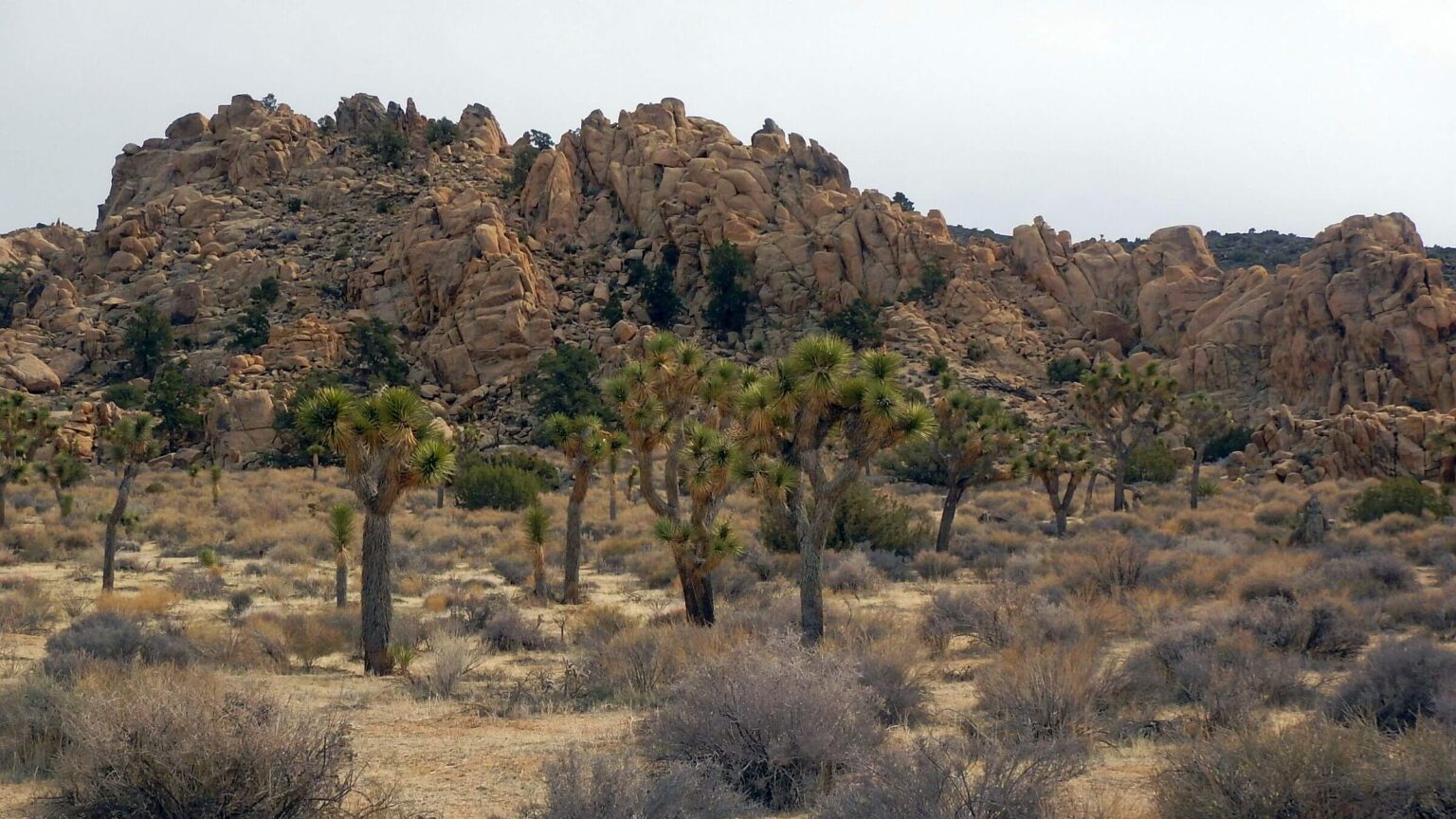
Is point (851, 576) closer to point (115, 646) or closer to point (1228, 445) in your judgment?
point (115, 646)

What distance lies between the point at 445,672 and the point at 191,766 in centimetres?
544

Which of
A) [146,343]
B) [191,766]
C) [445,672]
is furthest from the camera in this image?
[146,343]

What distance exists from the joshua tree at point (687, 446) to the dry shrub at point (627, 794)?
349 inches

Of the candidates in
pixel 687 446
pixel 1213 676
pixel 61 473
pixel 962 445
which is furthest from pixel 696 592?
pixel 61 473

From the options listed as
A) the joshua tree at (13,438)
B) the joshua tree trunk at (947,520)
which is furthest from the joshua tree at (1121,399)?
the joshua tree at (13,438)

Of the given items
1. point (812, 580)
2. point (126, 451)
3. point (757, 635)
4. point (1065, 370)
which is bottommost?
point (757, 635)

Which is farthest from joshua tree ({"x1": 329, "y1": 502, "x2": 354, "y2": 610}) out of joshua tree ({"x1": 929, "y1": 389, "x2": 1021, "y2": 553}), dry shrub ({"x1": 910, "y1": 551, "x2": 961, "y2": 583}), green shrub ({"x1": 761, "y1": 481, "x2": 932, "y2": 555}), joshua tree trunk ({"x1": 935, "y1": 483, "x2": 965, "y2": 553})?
joshua tree ({"x1": 929, "y1": 389, "x2": 1021, "y2": 553})

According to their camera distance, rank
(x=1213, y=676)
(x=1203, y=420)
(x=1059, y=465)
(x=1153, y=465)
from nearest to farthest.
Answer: (x=1213, y=676)
(x=1059, y=465)
(x=1203, y=420)
(x=1153, y=465)

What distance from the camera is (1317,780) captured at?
18.8ft

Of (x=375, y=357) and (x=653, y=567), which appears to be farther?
(x=375, y=357)

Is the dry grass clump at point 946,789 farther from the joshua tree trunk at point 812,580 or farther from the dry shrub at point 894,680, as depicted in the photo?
the joshua tree trunk at point 812,580

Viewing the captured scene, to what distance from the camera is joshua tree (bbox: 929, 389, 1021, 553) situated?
26562 millimetres

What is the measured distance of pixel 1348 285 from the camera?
51.6 metres

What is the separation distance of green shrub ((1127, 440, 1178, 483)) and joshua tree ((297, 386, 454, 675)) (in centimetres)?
3856
